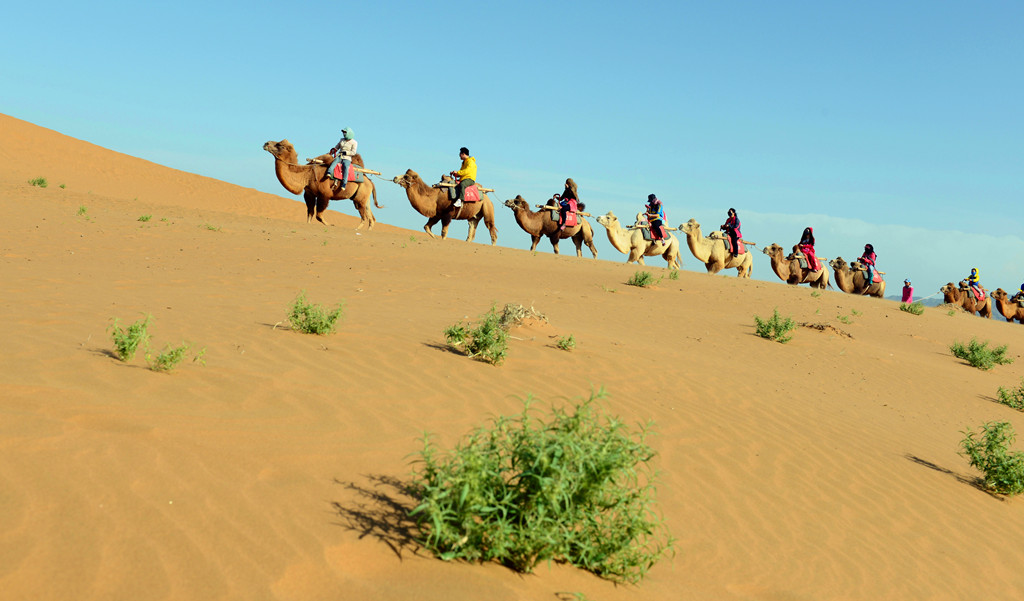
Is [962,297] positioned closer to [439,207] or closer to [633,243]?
[633,243]

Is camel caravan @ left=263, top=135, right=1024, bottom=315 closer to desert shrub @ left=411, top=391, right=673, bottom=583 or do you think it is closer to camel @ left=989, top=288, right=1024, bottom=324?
camel @ left=989, top=288, right=1024, bottom=324

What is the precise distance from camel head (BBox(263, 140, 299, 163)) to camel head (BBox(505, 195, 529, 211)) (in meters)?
7.67

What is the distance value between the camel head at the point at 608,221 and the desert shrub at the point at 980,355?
12348mm

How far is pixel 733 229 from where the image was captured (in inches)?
1005

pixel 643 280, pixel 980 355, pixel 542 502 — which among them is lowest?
pixel 542 502

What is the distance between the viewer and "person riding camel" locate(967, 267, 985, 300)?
108 feet

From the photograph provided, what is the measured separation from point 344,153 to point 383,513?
1947cm

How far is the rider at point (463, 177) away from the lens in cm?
2398

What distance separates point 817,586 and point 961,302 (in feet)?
112

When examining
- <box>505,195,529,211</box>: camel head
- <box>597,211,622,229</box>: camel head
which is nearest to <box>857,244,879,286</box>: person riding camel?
<box>597,211,622,229</box>: camel head

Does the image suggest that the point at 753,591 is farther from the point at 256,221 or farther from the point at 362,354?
the point at 256,221

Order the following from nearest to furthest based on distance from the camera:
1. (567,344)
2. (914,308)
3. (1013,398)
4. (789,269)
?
(567,344) → (1013,398) → (914,308) → (789,269)

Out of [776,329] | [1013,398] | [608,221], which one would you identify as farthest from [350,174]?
[1013,398]

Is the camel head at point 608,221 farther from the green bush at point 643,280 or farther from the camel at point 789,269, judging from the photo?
the green bush at point 643,280
